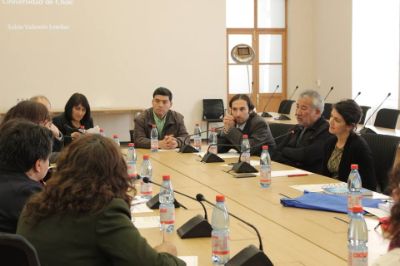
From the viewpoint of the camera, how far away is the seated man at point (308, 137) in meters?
4.69

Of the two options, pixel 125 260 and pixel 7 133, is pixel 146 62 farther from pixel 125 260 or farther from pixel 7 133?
pixel 125 260

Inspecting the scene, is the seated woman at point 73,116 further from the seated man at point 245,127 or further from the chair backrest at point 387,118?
the chair backrest at point 387,118

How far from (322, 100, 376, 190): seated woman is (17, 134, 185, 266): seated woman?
2.27 m

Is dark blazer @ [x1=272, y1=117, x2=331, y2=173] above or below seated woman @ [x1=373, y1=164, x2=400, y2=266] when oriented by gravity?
below

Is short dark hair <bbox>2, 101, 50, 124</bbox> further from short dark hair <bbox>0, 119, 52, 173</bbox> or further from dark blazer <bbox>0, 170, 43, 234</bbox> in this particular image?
dark blazer <bbox>0, 170, 43, 234</bbox>

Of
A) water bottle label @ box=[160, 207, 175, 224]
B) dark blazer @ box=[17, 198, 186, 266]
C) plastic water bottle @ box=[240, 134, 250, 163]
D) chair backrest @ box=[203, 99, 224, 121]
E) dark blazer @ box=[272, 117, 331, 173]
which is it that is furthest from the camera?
chair backrest @ box=[203, 99, 224, 121]

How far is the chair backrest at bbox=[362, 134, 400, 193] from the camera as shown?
4036 millimetres

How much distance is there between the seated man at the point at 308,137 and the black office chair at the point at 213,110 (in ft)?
19.5

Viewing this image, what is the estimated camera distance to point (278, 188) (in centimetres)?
362

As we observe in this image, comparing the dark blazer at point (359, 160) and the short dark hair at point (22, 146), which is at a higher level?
the short dark hair at point (22, 146)

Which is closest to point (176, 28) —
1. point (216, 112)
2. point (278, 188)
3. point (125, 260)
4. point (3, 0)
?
point (216, 112)

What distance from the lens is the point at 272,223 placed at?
2.78 m

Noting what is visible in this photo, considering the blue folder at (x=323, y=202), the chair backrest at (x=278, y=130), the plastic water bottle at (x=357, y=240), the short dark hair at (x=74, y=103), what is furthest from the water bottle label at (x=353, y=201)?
the short dark hair at (x=74, y=103)

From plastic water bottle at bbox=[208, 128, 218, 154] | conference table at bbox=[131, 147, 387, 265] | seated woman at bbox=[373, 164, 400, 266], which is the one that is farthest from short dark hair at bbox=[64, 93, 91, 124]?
seated woman at bbox=[373, 164, 400, 266]
